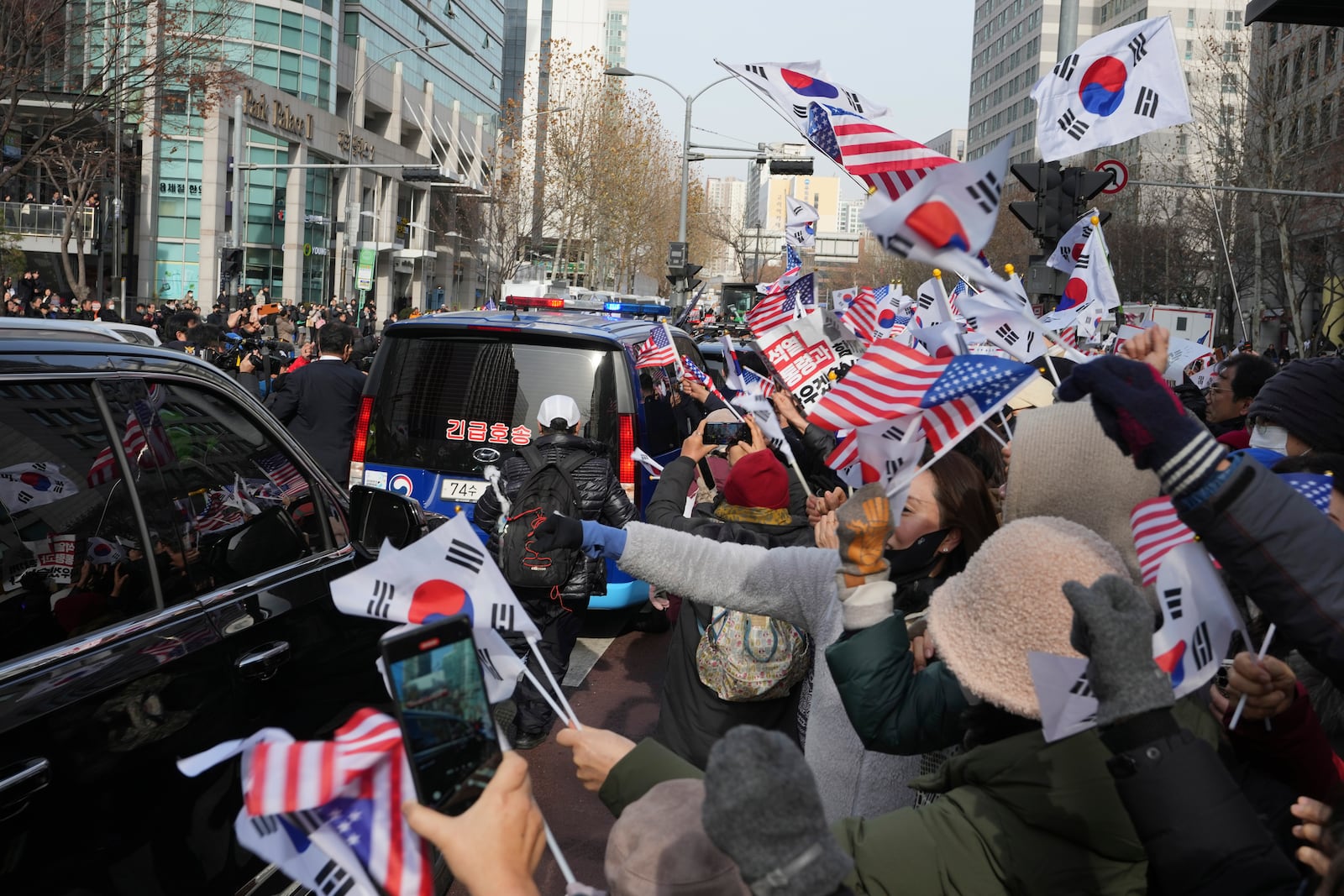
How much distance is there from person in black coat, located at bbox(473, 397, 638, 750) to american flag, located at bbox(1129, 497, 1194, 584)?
3234 millimetres

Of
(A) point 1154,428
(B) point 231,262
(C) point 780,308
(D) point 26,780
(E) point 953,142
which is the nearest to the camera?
(A) point 1154,428

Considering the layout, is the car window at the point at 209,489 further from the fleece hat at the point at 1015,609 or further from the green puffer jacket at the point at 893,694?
the fleece hat at the point at 1015,609

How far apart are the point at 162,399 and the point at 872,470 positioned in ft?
5.63

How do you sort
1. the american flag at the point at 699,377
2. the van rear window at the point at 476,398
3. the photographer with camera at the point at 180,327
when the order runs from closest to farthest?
the van rear window at the point at 476,398 → the american flag at the point at 699,377 → the photographer with camera at the point at 180,327

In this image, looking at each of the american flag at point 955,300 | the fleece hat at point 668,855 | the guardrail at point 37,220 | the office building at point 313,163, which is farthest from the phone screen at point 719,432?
the guardrail at point 37,220

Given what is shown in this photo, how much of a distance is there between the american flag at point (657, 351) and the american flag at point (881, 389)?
374cm

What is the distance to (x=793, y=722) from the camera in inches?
132

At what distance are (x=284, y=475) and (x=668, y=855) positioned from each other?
2137 mm

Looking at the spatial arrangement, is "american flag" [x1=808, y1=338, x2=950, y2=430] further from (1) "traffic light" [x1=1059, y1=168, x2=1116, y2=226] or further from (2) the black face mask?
(1) "traffic light" [x1=1059, y1=168, x2=1116, y2=226]

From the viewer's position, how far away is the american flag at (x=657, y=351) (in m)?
6.83

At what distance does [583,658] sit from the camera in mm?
6660

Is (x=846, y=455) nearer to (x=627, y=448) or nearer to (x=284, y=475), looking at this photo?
(x=284, y=475)

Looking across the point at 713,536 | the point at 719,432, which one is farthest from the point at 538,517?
the point at 713,536

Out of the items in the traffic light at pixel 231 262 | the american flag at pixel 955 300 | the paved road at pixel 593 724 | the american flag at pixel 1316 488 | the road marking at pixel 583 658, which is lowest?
the paved road at pixel 593 724
